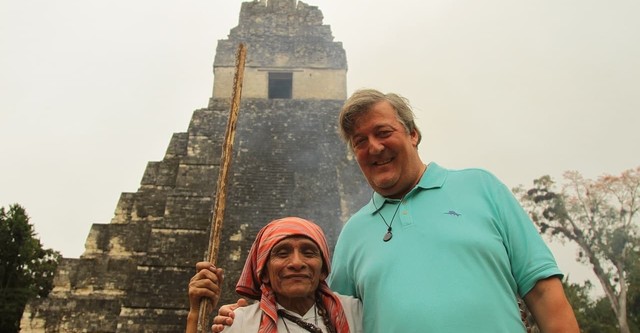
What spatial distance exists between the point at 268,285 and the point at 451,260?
773mm

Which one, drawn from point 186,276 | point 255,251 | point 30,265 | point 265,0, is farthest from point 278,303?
point 30,265

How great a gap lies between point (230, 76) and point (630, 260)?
14.6 metres

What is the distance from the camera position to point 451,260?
1786mm

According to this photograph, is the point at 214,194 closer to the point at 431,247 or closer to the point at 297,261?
the point at 297,261

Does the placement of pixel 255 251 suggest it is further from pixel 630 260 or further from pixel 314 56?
pixel 630 260

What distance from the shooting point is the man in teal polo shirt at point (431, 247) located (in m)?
1.73

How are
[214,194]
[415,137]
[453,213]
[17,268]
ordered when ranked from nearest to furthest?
[453,213]
[415,137]
[214,194]
[17,268]

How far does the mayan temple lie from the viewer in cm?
879

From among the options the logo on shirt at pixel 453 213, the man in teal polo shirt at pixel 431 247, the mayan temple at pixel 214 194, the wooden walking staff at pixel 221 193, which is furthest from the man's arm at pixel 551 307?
the mayan temple at pixel 214 194

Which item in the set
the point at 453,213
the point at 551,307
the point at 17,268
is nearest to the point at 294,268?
the point at 453,213

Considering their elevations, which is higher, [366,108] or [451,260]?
[366,108]

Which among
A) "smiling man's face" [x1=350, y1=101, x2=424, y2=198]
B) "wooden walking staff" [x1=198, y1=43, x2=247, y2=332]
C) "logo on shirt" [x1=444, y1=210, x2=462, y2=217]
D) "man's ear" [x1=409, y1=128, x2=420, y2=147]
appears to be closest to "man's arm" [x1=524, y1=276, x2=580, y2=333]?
"logo on shirt" [x1=444, y1=210, x2=462, y2=217]

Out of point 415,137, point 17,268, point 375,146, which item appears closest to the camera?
point 375,146

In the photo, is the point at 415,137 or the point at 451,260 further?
the point at 415,137
